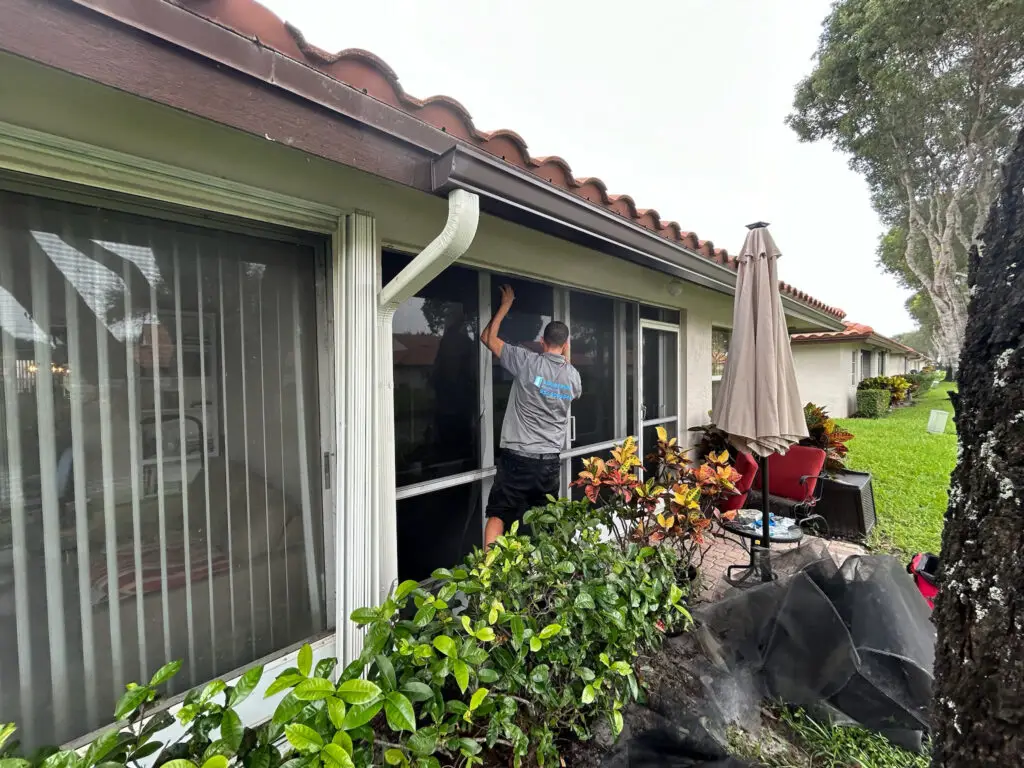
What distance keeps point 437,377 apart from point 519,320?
3.22 feet

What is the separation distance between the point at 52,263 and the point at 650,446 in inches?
197

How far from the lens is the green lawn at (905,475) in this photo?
5.07 meters

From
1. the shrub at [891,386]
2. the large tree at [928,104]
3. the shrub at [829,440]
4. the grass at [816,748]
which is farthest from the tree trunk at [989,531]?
the shrub at [891,386]

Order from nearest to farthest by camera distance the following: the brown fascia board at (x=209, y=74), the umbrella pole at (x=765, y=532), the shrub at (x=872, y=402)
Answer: the brown fascia board at (x=209, y=74) → the umbrella pole at (x=765, y=532) → the shrub at (x=872, y=402)

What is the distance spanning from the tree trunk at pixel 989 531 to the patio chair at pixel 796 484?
374 cm

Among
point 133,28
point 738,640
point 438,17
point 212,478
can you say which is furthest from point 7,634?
point 438,17

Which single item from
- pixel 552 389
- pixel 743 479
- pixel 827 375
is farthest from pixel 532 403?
pixel 827 375

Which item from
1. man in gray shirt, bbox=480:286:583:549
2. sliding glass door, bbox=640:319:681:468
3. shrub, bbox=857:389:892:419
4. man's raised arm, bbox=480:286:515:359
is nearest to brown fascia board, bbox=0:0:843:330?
man's raised arm, bbox=480:286:515:359

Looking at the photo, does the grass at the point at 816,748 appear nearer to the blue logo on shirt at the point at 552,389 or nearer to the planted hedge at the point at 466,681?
the planted hedge at the point at 466,681

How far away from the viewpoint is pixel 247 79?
4.06 feet

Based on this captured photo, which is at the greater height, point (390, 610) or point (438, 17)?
point (438, 17)

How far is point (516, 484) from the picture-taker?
308 centimetres

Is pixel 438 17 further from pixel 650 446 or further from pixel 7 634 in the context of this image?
pixel 7 634

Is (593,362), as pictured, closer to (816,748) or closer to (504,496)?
(504,496)
